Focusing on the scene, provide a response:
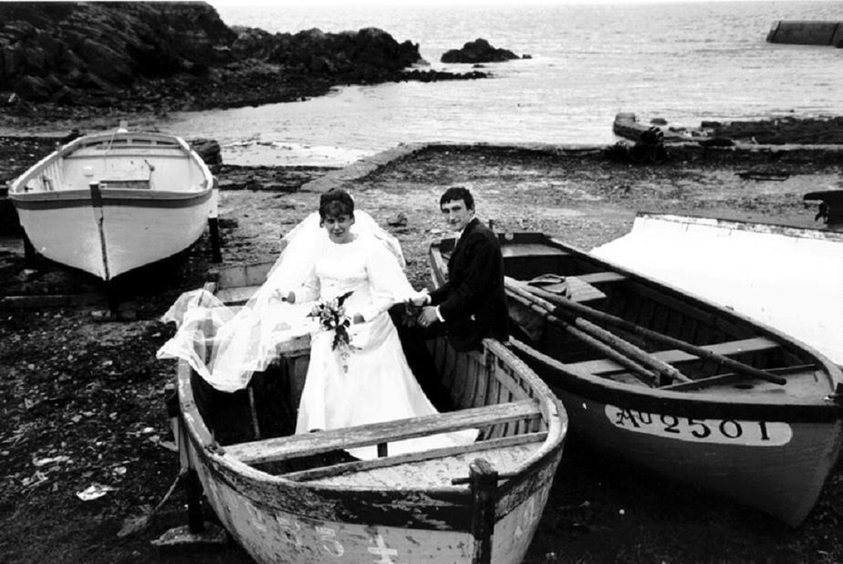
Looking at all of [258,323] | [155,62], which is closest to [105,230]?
[258,323]

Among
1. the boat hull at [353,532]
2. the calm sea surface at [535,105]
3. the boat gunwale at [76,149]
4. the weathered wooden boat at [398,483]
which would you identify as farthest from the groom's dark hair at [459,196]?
the calm sea surface at [535,105]

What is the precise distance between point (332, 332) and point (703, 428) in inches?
103

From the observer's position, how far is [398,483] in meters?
3.89

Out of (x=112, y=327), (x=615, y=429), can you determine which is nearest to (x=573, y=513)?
(x=615, y=429)

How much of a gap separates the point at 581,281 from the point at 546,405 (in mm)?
2873

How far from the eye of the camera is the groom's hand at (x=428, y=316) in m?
5.24

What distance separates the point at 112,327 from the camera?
8.32 meters

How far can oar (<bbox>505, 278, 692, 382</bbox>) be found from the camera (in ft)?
16.9

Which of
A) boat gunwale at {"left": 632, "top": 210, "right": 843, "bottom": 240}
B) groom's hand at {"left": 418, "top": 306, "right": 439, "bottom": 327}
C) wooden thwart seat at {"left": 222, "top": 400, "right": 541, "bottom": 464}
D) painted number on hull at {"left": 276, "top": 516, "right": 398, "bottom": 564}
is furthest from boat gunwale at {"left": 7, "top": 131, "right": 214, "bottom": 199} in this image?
painted number on hull at {"left": 276, "top": 516, "right": 398, "bottom": 564}

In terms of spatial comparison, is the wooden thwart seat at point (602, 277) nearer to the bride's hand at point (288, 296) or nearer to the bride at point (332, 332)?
the bride at point (332, 332)

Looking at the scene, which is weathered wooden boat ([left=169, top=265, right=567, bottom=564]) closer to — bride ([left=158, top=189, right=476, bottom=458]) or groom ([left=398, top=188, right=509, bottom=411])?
groom ([left=398, top=188, right=509, bottom=411])

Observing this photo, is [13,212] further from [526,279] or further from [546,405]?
[546,405]

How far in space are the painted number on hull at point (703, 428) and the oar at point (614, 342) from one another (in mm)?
517

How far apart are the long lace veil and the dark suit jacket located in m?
0.43
